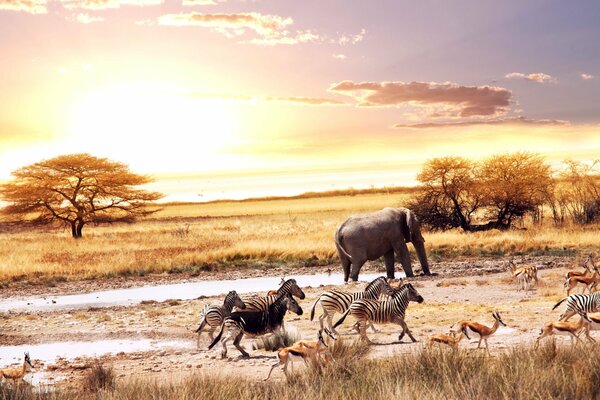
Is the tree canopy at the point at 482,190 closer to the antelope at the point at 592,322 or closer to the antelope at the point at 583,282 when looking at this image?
the antelope at the point at 583,282

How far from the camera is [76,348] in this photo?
48.5 ft

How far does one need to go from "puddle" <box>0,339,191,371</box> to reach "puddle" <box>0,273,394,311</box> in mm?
5693

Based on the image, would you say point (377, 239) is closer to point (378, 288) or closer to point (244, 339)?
point (378, 288)

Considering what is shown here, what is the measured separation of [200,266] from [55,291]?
6.33 metres

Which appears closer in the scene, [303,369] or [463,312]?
[303,369]

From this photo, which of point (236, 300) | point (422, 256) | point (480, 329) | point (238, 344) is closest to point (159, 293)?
point (422, 256)

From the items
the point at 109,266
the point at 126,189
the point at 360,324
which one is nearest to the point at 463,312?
the point at 360,324

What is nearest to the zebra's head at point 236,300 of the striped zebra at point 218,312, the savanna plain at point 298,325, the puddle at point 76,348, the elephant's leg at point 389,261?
the striped zebra at point 218,312

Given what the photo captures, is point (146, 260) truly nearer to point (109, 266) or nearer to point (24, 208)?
point (109, 266)

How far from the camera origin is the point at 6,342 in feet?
52.3

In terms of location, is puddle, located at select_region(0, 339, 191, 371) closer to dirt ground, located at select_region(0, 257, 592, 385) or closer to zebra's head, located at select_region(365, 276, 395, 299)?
dirt ground, located at select_region(0, 257, 592, 385)

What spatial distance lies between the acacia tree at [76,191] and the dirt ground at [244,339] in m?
29.8

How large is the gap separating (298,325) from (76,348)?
4624 millimetres

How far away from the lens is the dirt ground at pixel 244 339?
465 inches
